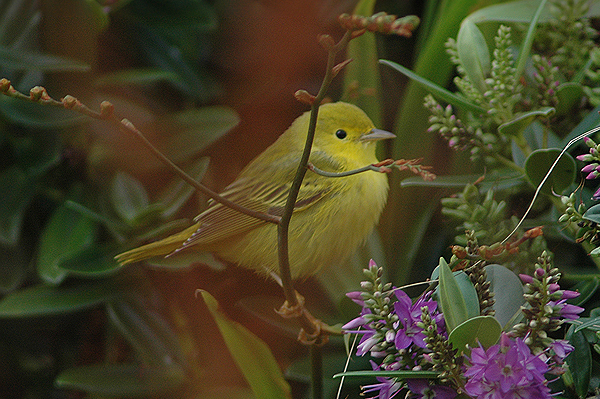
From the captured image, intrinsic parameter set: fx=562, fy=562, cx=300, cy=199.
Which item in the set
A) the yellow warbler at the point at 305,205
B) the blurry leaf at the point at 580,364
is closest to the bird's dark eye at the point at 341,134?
the yellow warbler at the point at 305,205

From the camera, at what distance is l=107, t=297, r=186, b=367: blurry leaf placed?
2.55 ft

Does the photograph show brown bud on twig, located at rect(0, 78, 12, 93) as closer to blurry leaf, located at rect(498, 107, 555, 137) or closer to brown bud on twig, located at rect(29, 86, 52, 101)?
brown bud on twig, located at rect(29, 86, 52, 101)

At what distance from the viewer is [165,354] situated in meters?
0.78

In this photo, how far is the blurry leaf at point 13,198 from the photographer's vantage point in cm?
79

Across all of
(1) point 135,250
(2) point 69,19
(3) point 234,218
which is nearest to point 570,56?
(3) point 234,218

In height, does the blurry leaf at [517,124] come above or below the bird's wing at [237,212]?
above

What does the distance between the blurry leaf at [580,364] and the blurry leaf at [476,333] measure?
0.10 meters

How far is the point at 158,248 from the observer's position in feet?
2.31

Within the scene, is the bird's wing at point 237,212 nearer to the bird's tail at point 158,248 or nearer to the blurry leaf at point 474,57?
the bird's tail at point 158,248

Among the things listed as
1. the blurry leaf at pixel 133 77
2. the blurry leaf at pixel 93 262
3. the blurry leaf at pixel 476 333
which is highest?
the blurry leaf at pixel 133 77

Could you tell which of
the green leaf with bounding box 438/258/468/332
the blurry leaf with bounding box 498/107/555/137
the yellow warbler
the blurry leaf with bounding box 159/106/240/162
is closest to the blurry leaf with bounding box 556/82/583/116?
the blurry leaf with bounding box 498/107/555/137

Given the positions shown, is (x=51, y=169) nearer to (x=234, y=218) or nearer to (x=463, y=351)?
(x=234, y=218)

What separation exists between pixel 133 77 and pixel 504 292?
619 millimetres

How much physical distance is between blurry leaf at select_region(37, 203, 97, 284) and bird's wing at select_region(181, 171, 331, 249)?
0.20 meters
